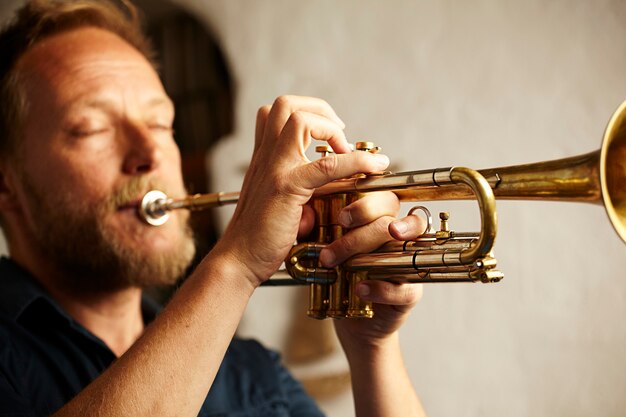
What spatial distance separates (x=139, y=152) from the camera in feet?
4.48

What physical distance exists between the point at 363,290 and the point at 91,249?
2.13 feet

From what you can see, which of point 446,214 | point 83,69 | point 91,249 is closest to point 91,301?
point 91,249

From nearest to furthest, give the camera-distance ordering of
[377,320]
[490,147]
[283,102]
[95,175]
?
[283,102] < [377,320] < [95,175] < [490,147]

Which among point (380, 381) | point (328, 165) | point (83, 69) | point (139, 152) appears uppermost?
point (83, 69)

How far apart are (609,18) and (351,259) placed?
3.02 ft

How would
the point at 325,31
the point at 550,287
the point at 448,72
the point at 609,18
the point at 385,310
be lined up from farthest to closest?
the point at 325,31 → the point at 448,72 → the point at 550,287 → the point at 609,18 → the point at 385,310

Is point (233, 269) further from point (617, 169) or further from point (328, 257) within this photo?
point (617, 169)

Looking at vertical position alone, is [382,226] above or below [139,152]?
below

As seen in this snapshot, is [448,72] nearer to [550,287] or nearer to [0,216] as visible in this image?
[550,287]

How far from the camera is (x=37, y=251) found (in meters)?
1.43

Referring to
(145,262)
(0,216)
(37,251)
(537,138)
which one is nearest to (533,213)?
(537,138)

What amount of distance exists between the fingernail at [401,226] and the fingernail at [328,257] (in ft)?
0.36

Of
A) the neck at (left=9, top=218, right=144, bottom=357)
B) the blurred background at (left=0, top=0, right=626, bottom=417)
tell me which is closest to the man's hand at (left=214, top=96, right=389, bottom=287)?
the neck at (left=9, top=218, right=144, bottom=357)

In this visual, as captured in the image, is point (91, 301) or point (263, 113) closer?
point (263, 113)
